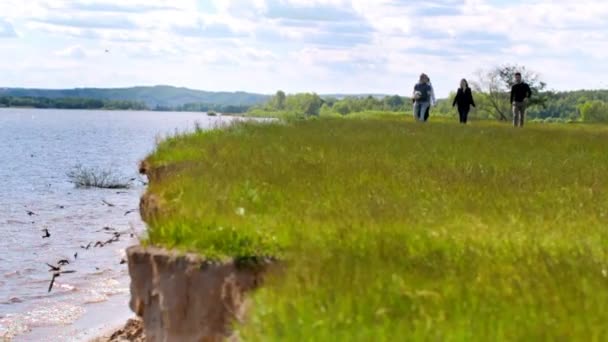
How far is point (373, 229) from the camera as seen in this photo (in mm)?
9617

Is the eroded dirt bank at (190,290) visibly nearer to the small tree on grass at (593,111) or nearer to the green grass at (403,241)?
the green grass at (403,241)

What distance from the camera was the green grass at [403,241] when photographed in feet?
22.3

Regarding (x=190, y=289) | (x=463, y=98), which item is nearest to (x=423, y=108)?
(x=463, y=98)

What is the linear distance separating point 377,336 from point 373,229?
3.24 meters

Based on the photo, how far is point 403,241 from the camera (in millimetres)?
9188

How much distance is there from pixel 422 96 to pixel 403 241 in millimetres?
29447

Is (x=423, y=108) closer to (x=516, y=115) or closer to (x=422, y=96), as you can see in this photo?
(x=422, y=96)

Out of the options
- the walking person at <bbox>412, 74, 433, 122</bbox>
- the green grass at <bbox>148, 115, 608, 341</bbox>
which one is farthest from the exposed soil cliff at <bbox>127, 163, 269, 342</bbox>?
the walking person at <bbox>412, 74, 433, 122</bbox>

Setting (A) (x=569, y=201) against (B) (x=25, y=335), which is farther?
(B) (x=25, y=335)

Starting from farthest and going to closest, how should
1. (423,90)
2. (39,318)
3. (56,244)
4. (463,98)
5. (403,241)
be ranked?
1. (463,98)
2. (423,90)
3. (56,244)
4. (39,318)
5. (403,241)

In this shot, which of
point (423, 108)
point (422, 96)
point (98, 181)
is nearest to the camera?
point (422, 96)

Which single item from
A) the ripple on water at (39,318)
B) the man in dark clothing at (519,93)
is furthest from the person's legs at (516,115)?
the ripple on water at (39,318)

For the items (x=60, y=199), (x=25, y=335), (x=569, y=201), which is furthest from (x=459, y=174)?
(x=60, y=199)

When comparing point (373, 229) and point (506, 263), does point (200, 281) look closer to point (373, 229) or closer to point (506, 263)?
point (373, 229)
